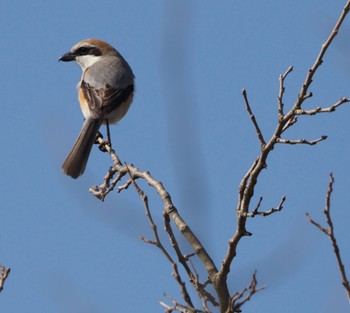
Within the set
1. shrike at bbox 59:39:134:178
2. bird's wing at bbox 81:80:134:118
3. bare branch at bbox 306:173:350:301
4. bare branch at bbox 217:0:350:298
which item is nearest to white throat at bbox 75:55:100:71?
shrike at bbox 59:39:134:178

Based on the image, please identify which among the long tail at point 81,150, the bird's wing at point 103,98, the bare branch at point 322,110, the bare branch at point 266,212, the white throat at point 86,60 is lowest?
the bare branch at point 266,212

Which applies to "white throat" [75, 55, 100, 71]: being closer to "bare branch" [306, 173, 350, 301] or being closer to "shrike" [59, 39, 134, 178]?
"shrike" [59, 39, 134, 178]

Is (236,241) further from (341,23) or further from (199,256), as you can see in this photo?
(341,23)

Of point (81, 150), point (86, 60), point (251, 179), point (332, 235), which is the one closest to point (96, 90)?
point (81, 150)

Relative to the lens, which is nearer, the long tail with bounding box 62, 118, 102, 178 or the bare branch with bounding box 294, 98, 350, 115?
the bare branch with bounding box 294, 98, 350, 115

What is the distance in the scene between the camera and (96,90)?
269 inches

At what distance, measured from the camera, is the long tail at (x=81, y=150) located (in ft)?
18.5

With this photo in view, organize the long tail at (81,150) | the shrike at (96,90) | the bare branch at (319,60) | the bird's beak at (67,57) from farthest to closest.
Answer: the bird's beak at (67,57)
the shrike at (96,90)
the long tail at (81,150)
the bare branch at (319,60)

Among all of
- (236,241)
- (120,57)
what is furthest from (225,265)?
(120,57)

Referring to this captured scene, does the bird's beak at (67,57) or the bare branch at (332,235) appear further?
the bird's beak at (67,57)

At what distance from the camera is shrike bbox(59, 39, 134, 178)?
591 centimetres

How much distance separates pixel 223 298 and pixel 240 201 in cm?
42

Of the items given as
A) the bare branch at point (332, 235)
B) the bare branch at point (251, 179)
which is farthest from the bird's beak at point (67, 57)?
the bare branch at point (332, 235)

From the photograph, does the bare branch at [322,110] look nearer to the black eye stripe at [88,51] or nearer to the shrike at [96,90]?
the shrike at [96,90]
